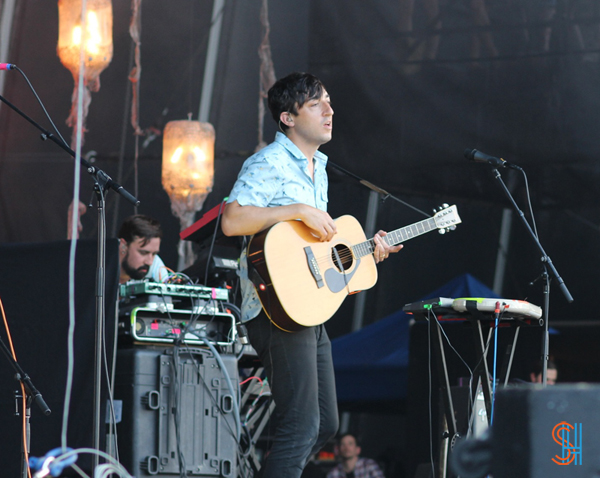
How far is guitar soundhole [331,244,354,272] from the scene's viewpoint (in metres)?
2.89

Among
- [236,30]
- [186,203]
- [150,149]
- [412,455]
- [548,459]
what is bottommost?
[412,455]

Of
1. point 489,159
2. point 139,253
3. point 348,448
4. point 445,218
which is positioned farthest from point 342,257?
point 348,448

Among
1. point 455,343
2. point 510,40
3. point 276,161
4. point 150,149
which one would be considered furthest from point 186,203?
point 276,161

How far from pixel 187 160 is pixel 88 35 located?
1.12 meters

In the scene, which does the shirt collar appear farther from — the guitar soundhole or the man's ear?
the guitar soundhole

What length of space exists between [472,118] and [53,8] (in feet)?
11.8

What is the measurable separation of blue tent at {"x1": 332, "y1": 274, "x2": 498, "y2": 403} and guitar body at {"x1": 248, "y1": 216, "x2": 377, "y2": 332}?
3.09 metres

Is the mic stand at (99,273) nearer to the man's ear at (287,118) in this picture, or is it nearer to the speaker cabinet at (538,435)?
the man's ear at (287,118)

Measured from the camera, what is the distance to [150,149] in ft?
22.3

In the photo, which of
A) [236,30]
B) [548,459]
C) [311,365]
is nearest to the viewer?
[548,459]

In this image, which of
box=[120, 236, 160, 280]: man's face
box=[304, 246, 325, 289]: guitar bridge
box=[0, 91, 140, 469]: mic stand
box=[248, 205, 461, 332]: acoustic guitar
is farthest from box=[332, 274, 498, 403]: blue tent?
box=[0, 91, 140, 469]: mic stand

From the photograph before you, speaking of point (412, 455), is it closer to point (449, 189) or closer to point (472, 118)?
point (449, 189)

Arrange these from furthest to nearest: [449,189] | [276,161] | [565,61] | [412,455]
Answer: [449,189] < [565,61] < [412,455] < [276,161]

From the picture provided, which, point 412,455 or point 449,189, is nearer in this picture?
point 412,455
